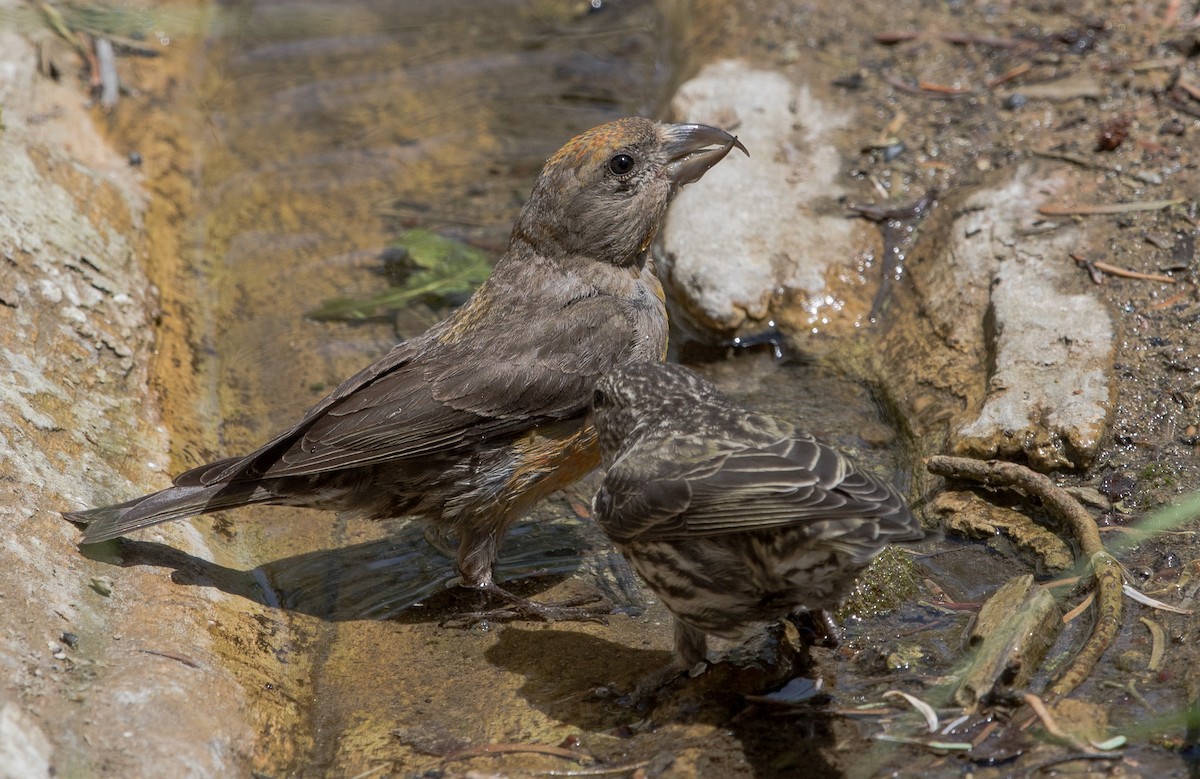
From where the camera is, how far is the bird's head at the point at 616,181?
522 cm

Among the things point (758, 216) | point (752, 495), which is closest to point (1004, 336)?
point (758, 216)

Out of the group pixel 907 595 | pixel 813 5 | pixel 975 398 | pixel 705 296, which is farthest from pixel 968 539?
pixel 813 5

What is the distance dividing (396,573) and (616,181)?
6.40 ft

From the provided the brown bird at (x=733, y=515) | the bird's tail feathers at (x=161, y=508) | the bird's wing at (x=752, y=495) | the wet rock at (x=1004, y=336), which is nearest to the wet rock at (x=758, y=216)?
the wet rock at (x=1004, y=336)

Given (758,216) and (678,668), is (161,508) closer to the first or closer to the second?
(678,668)

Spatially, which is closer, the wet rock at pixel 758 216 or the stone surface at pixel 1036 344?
the stone surface at pixel 1036 344

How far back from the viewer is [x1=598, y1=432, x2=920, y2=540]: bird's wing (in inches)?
132

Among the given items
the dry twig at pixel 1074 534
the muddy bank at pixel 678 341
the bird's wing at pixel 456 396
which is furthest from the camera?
the bird's wing at pixel 456 396

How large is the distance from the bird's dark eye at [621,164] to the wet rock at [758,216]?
87 centimetres

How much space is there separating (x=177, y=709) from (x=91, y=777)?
40 cm

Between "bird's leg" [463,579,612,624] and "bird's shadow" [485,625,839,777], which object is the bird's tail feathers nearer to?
"bird's leg" [463,579,612,624]

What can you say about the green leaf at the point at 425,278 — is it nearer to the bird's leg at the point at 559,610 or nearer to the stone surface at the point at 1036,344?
the bird's leg at the point at 559,610

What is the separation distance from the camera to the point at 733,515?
354 cm

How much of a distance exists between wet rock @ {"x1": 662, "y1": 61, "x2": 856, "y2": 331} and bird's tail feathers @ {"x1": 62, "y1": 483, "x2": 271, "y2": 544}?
7.94 feet
